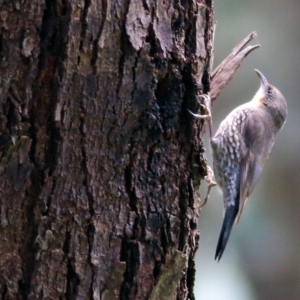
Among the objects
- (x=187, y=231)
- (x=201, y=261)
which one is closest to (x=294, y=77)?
(x=201, y=261)

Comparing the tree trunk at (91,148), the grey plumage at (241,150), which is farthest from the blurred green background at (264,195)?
the tree trunk at (91,148)

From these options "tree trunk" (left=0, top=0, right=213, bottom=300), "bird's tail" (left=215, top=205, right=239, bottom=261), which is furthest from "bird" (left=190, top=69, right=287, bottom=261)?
"tree trunk" (left=0, top=0, right=213, bottom=300)

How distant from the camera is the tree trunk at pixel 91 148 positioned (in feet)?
6.15

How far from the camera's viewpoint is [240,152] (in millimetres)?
4262

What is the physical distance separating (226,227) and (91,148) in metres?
2.14

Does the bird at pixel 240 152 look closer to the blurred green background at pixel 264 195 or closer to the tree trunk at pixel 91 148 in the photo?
the tree trunk at pixel 91 148

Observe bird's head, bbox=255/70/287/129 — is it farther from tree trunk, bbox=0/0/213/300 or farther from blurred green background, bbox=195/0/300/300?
blurred green background, bbox=195/0/300/300

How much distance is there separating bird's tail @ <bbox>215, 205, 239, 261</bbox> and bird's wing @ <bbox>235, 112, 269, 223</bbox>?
91mm

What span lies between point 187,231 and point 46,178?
580mm

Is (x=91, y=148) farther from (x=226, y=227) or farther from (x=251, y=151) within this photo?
(x=251, y=151)

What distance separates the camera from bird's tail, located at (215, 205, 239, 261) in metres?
3.82

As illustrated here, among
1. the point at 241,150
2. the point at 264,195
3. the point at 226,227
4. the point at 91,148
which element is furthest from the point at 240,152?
the point at 264,195

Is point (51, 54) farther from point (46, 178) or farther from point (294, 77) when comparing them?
point (294, 77)

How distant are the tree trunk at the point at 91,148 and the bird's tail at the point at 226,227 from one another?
5.62ft
